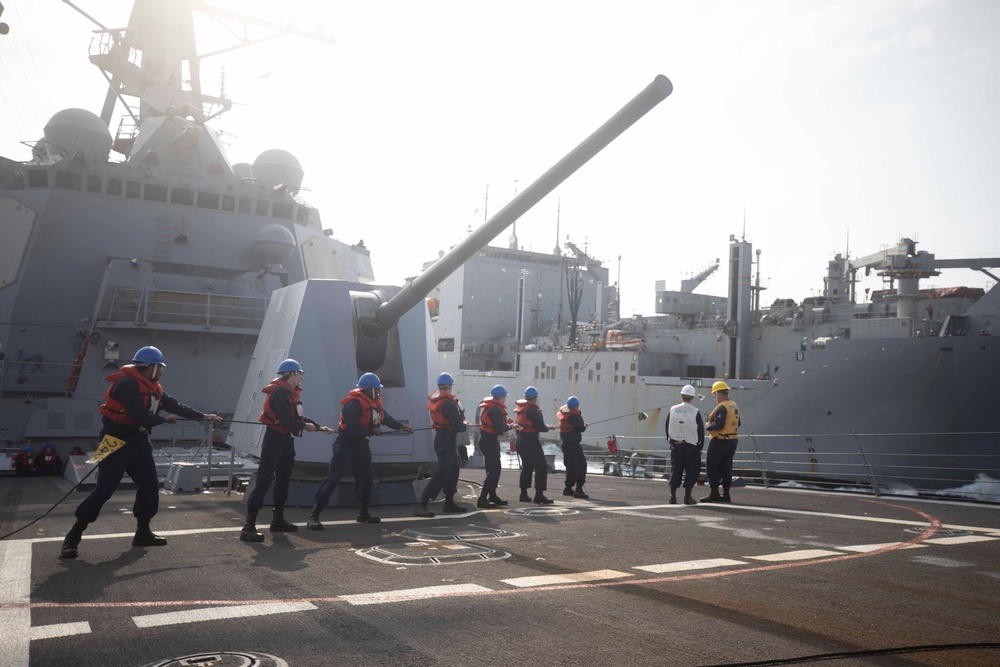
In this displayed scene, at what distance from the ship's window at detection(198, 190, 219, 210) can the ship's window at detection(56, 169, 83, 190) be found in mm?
2128

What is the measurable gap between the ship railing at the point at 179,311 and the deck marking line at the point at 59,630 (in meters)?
10.3

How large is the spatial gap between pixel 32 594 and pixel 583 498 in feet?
20.6

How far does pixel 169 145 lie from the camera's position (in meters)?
15.7

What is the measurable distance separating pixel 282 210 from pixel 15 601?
13247 mm

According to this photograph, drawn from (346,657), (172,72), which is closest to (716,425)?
(346,657)

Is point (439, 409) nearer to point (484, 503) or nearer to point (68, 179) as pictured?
point (484, 503)

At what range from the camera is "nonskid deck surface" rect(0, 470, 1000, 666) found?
9.84 feet

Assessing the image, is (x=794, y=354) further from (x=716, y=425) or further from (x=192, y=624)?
(x=192, y=624)

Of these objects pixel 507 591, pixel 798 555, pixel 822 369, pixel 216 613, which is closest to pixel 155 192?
pixel 216 613

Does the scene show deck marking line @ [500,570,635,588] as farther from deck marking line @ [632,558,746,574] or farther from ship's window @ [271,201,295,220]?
ship's window @ [271,201,295,220]

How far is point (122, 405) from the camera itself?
534cm

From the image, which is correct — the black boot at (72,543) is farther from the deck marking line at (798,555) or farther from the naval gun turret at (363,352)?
the deck marking line at (798,555)

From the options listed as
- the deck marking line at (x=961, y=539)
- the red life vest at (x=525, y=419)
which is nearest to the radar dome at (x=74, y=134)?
the red life vest at (x=525, y=419)

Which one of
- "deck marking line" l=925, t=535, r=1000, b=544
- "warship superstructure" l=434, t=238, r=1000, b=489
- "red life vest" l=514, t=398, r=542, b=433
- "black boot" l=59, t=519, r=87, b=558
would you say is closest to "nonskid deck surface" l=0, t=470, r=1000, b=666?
"deck marking line" l=925, t=535, r=1000, b=544
